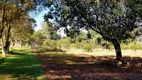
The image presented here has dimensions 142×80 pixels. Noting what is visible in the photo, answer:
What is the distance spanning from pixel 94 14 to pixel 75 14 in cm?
181

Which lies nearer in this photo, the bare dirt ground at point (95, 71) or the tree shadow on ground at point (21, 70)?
the bare dirt ground at point (95, 71)

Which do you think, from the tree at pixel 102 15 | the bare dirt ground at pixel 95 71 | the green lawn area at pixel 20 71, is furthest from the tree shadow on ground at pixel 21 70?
the tree at pixel 102 15

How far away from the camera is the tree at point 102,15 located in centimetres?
2334

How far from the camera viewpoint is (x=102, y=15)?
80.0 ft

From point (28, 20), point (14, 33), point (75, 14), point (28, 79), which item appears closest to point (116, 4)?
point (75, 14)

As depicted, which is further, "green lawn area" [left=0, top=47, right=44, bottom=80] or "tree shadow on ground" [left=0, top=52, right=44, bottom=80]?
"tree shadow on ground" [left=0, top=52, right=44, bottom=80]

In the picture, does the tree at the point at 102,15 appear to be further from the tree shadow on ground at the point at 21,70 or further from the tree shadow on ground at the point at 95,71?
the tree shadow on ground at the point at 21,70

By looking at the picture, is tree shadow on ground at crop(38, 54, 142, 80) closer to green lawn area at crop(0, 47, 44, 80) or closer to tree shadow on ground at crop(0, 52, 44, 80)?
green lawn area at crop(0, 47, 44, 80)

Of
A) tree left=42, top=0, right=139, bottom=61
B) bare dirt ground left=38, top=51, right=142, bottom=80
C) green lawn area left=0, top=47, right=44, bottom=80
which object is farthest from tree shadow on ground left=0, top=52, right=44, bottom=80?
tree left=42, top=0, right=139, bottom=61

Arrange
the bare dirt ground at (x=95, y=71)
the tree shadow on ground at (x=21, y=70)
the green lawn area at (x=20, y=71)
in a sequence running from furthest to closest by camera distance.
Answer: the tree shadow on ground at (x=21, y=70), the green lawn area at (x=20, y=71), the bare dirt ground at (x=95, y=71)

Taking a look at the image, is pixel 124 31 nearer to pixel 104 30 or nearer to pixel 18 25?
pixel 104 30

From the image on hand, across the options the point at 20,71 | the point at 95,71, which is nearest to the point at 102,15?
the point at 95,71

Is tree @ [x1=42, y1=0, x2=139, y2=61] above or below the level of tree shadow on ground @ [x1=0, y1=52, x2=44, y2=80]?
above

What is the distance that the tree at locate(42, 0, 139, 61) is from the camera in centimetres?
2334
